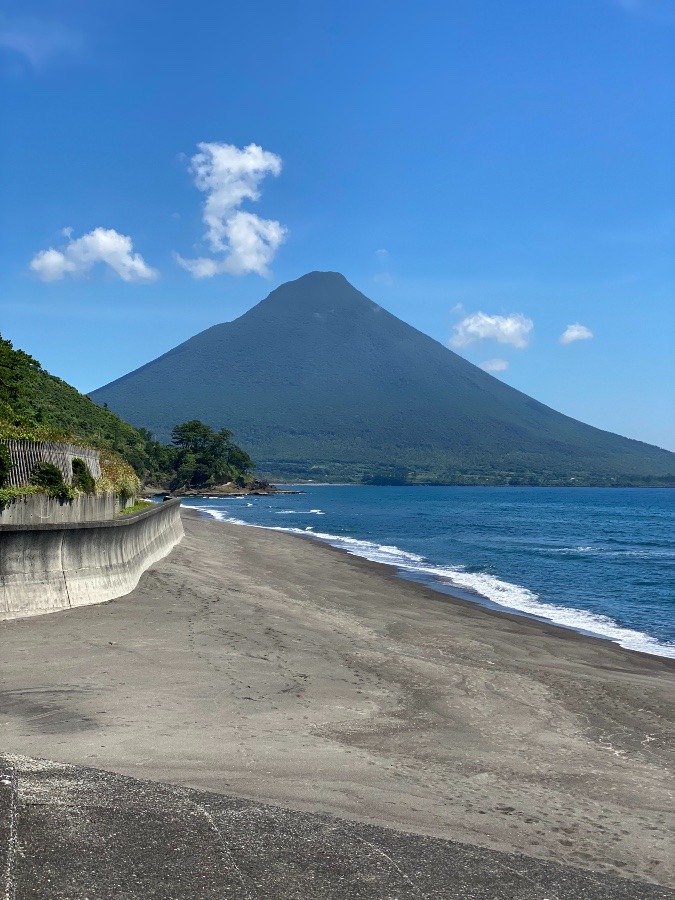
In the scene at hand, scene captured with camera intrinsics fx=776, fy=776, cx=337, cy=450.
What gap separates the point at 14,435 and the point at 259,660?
9631mm

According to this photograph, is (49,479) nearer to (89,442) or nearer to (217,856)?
(217,856)

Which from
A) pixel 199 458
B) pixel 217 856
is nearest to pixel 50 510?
pixel 217 856

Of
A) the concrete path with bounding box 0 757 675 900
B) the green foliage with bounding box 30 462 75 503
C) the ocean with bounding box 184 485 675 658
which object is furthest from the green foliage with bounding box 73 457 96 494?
the concrete path with bounding box 0 757 675 900

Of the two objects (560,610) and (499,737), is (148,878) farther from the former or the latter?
(560,610)

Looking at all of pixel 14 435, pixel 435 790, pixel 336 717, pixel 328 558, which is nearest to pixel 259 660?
pixel 336 717

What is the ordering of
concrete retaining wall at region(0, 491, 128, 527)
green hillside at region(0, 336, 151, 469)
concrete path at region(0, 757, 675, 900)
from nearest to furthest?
concrete path at region(0, 757, 675, 900)
concrete retaining wall at region(0, 491, 128, 527)
green hillside at region(0, 336, 151, 469)

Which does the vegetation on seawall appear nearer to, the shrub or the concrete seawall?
the shrub

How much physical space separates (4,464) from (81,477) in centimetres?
392

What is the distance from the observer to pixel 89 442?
36.8 m

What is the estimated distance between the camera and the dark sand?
7.24 meters

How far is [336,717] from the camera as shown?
1023 cm

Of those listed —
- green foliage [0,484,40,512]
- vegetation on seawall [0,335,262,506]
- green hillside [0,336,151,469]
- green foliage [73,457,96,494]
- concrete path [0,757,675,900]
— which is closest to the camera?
concrete path [0,757,675,900]

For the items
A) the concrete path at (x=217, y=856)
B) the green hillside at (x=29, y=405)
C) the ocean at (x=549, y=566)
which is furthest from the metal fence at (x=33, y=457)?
the ocean at (x=549, y=566)

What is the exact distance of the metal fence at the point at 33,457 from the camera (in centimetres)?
1753
